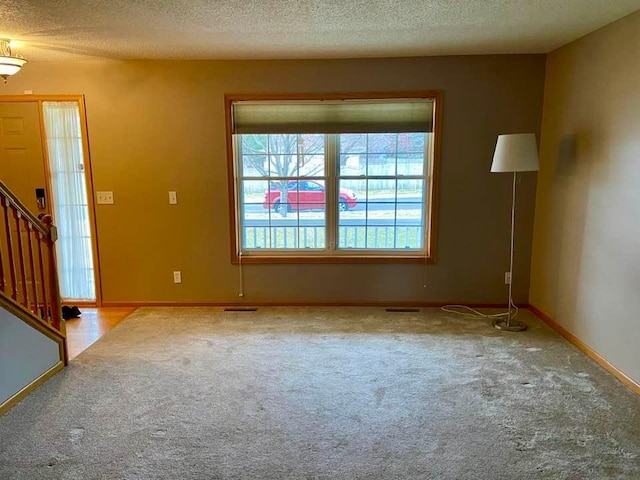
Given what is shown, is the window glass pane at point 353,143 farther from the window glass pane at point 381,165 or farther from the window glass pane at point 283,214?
the window glass pane at point 283,214

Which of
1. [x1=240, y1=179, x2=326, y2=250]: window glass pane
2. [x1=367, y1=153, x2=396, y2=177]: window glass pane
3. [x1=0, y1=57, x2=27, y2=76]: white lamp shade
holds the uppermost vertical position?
[x1=0, y1=57, x2=27, y2=76]: white lamp shade

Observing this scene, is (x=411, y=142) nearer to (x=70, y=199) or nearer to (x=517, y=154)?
(x=517, y=154)

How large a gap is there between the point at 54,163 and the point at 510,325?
14.1ft

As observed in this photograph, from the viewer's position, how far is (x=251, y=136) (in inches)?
159

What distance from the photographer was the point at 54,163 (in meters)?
4.07

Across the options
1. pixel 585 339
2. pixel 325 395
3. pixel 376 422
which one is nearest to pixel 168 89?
pixel 325 395

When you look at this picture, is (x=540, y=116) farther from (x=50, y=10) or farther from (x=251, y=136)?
(x=50, y=10)

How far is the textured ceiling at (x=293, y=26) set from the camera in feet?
8.25

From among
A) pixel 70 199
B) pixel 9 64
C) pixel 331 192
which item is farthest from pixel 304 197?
pixel 9 64

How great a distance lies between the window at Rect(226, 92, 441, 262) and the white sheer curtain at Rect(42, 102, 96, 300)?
1429 millimetres

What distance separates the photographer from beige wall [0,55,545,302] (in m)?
3.86

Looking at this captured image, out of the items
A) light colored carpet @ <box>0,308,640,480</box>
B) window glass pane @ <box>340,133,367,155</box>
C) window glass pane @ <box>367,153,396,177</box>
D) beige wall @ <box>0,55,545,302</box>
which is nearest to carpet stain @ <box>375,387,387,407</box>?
light colored carpet @ <box>0,308,640,480</box>

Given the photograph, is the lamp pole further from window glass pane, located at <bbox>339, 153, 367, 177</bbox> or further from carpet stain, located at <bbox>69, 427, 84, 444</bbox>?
carpet stain, located at <bbox>69, 427, 84, 444</bbox>

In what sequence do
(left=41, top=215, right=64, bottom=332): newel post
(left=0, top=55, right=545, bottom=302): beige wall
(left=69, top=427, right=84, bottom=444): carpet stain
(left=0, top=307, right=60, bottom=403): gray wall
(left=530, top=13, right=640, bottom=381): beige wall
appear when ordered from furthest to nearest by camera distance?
1. (left=0, top=55, right=545, bottom=302): beige wall
2. (left=41, top=215, right=64, bottom=332): newel post
3. (left=530, top=13, right=640, bottom=381): beige wall
4. (left=0, top=307, right=60, bottom=403): gray wall
5. (left=69, top=427, right=84, bottom=444): carpet stain
